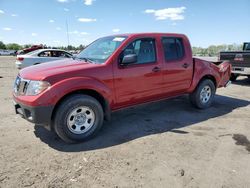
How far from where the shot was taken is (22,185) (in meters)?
2.95

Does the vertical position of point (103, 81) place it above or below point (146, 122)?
above

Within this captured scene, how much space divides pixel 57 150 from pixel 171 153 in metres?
1.86

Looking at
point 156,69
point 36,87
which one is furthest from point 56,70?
point 156,69

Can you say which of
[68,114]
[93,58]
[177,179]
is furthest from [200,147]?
[93,58]

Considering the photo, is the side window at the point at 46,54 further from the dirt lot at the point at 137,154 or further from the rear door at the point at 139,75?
the rear door at the point at 139,75

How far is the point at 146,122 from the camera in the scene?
5.25 meters

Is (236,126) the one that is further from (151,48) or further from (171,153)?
(151,48)

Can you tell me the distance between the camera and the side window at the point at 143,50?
4.76 m

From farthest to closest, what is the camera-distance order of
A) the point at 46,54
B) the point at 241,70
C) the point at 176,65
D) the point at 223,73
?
the point at 46,54
the point at 241,70
the point at 223,73
the point at 176,65

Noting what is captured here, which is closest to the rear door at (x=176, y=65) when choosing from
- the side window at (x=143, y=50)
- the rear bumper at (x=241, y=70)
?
the side window at (x=143, y=50)

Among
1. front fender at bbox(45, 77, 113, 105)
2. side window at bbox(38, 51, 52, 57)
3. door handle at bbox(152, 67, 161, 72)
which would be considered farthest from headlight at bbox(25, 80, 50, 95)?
side window at bbox(38, 51, 52, 57)

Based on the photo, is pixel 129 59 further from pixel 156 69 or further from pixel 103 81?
pixel 156 69

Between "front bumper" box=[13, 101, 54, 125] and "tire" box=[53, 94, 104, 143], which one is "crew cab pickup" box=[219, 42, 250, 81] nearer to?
"tire" box=[53, 94, 104, 143]

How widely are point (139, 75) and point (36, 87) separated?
1.97 meters
